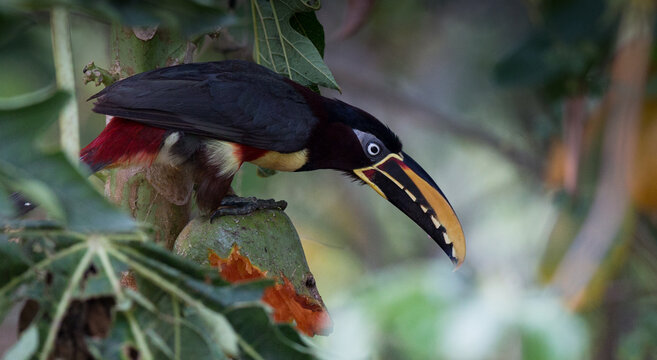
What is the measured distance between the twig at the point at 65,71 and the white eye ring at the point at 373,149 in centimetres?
127

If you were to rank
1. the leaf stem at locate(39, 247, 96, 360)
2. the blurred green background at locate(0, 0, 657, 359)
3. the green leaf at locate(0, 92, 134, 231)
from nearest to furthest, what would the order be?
the green leaf at locate(0, 92, 134, 231), the leaf stem at locate(39, 247, 96, 360), the blurred green background at locate(0, 0, 657, 359)

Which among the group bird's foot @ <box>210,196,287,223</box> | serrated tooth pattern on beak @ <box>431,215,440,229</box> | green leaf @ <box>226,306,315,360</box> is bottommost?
green leaf @ <box>226,306,315,360</box>

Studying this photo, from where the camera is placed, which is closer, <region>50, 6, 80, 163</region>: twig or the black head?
<region>50, 6, 80, 163</region>: twig

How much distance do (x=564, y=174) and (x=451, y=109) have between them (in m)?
2.52

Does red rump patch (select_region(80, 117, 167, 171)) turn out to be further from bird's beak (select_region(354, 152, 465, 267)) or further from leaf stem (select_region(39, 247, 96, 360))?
leaf stem (select_region(39, 247, 96, 360))

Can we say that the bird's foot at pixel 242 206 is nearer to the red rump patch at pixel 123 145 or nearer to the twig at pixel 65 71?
the red rump patch at pixel 123 145

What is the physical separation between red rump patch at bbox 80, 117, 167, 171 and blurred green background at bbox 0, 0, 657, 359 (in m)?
0.31

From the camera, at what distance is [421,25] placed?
4.58m

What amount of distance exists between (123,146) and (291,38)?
452 mm

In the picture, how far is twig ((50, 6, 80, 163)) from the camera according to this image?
882 millimetres

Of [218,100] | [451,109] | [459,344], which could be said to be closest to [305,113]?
[218,100]

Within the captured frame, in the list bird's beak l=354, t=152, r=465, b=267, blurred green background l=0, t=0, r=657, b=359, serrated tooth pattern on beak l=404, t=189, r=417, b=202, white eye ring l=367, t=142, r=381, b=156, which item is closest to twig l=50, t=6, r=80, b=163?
blurred green background l=0, t=0, r=657, b=359

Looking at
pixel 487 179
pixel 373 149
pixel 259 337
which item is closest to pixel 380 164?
pixel 373 149

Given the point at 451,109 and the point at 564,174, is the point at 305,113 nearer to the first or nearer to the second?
the point at 564,174
